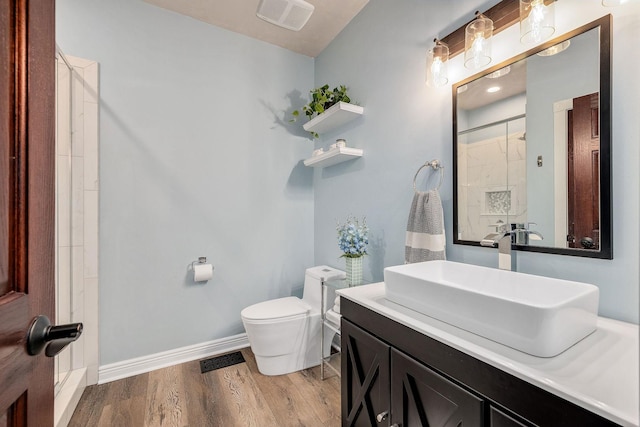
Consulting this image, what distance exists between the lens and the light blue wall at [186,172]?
1.94m

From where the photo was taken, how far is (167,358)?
2096 millimetres

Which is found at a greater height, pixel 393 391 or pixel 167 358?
pixel 393 391

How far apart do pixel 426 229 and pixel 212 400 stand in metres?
1.60

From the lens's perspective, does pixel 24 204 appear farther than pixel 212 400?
No

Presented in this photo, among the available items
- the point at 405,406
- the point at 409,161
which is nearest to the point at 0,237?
the point at 405,406

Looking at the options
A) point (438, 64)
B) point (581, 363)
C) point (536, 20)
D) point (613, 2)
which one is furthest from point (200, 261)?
point (613, 2)

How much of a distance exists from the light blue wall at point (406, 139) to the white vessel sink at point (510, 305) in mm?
127

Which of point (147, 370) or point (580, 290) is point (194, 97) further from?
point (580, 290)

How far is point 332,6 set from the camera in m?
2.03

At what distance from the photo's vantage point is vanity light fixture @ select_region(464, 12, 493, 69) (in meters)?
1.18

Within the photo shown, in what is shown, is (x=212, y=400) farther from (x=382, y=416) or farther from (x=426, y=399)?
(x=426, y=399)

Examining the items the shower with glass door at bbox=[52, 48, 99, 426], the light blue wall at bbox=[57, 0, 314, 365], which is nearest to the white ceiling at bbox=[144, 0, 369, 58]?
the light blue wall at bbox=[57, 0, 314, 365]

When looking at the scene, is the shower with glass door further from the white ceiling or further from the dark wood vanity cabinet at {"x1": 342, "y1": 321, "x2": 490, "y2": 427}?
the dark wood vanity cabinet at {"x1": 342, "y1": 321, "x2": 490, "y2": 427}

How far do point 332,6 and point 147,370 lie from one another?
114 inches
